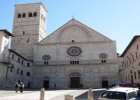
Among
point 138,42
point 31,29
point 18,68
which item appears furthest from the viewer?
point 31,29

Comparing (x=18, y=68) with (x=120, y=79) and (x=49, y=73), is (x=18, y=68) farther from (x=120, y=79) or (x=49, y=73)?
(x=120, y=79)

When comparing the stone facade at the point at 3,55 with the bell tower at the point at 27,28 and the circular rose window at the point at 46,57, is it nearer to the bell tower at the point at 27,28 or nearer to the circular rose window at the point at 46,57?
the circular rose window at the point at 46,57

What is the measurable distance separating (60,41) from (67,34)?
252 centimetres

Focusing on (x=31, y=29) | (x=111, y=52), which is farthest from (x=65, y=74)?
(x=31, y=29)

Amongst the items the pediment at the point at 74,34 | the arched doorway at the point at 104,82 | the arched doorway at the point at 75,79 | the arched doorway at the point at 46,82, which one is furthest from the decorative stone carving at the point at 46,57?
the arched doorway at the point at 104,82

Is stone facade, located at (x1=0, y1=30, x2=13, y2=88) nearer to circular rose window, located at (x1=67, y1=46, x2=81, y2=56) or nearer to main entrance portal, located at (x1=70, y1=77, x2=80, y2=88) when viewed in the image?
circular rose window, located at (x1=67, y1=46, x2=81, y2=56)

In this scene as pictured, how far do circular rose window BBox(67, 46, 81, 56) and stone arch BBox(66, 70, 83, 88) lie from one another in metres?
4.35

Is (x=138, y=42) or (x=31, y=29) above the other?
(x=31, y=29)

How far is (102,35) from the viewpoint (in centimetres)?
4200

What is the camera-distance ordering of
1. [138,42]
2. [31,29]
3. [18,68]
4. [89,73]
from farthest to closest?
[31,29] < [89,73] < [18,68] < [138,42]

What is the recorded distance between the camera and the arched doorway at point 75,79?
39.9 metres

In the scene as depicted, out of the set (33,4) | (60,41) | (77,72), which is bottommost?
(77,72)

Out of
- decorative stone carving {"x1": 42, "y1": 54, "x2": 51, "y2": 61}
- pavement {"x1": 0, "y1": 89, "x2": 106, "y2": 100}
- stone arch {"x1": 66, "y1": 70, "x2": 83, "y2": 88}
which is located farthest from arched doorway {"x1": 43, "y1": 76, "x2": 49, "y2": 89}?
pavement {"x1": 0, "y1": 89, "x2": 106, "y2": 100}

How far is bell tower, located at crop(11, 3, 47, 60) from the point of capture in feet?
147
